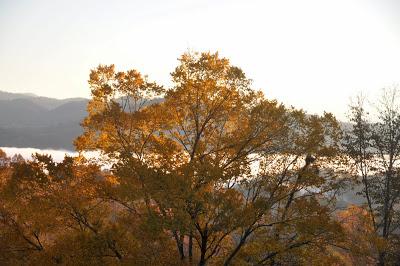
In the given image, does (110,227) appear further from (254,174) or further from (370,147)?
(370,147)

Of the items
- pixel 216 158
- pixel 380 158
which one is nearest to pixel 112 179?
pixel 216 158

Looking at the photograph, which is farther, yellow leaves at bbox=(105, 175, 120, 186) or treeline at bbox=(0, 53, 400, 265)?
yellow leaves at bbox=(105, 175, 120, 186)

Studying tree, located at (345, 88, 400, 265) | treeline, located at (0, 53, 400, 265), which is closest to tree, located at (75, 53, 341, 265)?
treeline, located at (0, 53, 400, 265)

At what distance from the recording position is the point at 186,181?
13.2 m

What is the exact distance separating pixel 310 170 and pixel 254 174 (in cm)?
232

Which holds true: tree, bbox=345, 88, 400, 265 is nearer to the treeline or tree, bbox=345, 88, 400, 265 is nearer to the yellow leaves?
the treeline

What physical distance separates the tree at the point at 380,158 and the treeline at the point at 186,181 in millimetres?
4141

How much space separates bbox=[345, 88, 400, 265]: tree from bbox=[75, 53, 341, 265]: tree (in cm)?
682

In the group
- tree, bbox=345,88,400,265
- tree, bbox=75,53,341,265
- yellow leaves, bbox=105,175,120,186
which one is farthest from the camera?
tree, bbox=345,88,400,265

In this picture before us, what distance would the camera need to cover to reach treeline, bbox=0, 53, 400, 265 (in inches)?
547

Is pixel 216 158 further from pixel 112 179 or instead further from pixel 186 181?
pixel 112 179

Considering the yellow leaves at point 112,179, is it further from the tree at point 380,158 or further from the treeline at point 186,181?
the tree at point 380,158

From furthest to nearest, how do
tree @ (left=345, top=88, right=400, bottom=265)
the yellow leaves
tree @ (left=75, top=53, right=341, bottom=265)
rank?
tree @ (left=345, top=88, right=400, bottom=265), the yellow leaves, tree @ (left=75, top=53, right=341, bottom=265)

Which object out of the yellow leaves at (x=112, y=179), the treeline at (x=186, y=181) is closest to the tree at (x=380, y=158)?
the treeline at (x=186, y=181)
